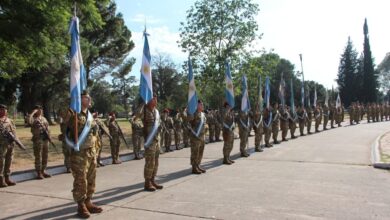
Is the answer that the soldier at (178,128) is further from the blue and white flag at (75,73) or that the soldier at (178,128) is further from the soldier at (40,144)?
the blue and white flag at (75,73)

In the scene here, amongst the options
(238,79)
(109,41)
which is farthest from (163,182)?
(109,41)

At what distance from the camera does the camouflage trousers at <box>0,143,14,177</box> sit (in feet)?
31.9

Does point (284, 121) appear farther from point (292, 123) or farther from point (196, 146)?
point (196, 146)

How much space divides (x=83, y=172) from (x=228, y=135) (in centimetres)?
647

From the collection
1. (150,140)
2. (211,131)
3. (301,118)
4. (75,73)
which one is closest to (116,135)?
(150,140)

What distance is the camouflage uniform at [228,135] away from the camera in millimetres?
12445

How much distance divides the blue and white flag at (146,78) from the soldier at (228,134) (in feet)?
13.3

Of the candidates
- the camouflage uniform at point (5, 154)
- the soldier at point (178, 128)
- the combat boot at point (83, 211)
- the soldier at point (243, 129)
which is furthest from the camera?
the soldier at point (178, 128)

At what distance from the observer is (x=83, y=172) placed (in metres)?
6.69

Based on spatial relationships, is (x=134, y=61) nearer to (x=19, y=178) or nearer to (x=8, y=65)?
(x=8, y=65)

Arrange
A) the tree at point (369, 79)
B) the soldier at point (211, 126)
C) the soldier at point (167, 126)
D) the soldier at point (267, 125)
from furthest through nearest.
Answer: the tree at point (369, 79) < the soldier at point (211, 126) < the soldier at point (267, 125) < the soldier at point (167, 126)

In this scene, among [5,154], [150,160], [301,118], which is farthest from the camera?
[301,118]

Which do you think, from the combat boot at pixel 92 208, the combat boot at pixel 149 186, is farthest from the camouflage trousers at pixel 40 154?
the combat boot at pixel 92 208

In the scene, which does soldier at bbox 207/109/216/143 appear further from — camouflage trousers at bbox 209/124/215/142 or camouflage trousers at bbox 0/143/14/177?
camouflage trousers at bbox 0/143/14/177
